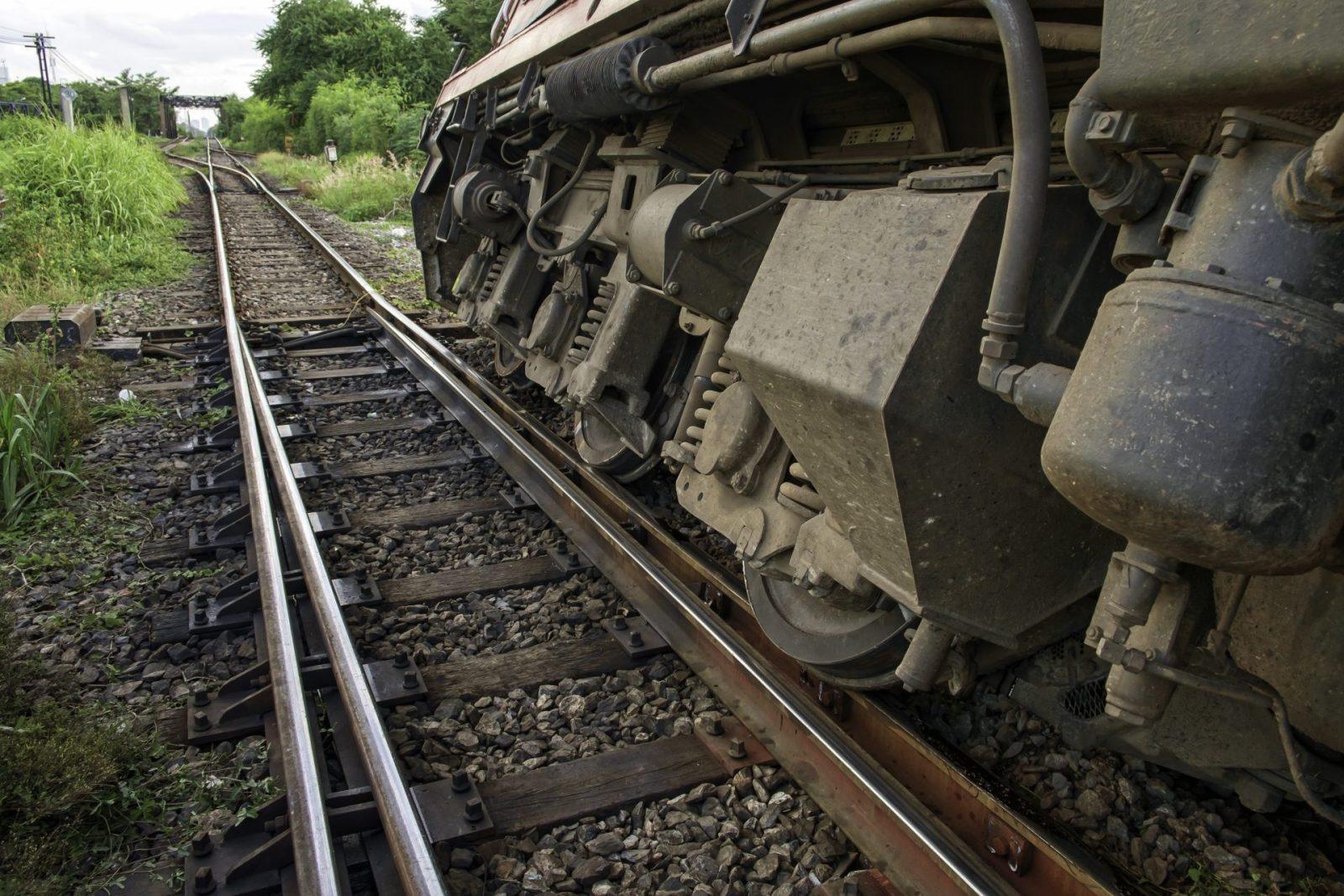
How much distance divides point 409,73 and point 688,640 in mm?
38932

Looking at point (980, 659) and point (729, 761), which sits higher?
point (980, 659)

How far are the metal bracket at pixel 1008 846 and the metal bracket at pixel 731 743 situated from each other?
0.67 metres

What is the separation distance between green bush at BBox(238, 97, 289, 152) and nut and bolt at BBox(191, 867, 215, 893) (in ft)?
151

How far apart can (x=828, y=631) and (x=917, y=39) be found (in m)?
1.65

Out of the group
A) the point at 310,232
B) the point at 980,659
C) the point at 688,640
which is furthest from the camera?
the point at 310,232

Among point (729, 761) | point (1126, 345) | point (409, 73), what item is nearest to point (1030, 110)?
point (1126, 345)

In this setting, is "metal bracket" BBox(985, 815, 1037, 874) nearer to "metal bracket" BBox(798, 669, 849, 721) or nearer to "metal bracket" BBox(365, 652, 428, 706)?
"metal bracket" BBox(798, 669, 849, 721)

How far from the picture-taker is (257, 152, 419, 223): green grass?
1831 cm

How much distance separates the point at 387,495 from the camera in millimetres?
4961

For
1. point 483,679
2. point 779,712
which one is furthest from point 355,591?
point 779,712

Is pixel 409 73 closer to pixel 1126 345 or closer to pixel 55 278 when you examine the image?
pixel 55 278

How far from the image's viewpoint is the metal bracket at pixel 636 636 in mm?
3428

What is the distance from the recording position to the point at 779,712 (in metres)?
2.93

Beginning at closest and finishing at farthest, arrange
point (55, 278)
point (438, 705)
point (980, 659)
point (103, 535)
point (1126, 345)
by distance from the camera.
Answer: point (1126, 345) < point (980, 659) < point (438, 705) < point (103, 535) < point (55, 278)
